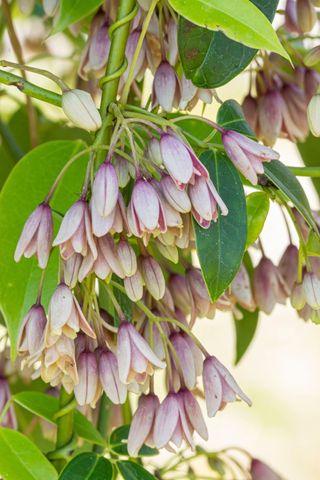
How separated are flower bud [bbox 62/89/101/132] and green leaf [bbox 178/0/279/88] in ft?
0.25

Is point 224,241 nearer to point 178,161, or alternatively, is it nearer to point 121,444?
point 178,161

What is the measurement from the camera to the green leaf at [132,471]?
2.52 feet

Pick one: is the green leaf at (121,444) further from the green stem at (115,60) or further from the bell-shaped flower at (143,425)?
the green stem at (115,60)

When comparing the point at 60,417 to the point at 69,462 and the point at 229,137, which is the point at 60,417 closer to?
the point at 69,462

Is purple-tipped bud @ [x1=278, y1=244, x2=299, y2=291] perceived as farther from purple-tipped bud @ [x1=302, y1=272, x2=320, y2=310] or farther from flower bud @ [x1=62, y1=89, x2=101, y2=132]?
flower bud @ [x1=62, y1=89, x2=101, y2=132]

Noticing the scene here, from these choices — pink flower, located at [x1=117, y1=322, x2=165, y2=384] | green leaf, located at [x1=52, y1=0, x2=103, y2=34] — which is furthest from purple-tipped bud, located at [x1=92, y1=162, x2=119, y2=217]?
green leaf, located at [x1=52, y1=0, x2=103, y2=34]

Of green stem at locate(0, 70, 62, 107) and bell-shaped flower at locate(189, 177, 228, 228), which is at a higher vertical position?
green stem at locate(0, 70, 62, 107)

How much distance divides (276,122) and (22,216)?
0.90 ft

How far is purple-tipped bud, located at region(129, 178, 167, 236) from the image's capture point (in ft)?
2.06

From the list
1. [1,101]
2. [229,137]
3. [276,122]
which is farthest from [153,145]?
[1,101]

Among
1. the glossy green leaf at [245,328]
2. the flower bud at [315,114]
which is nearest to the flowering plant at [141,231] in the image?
the flower bud at [315,114]

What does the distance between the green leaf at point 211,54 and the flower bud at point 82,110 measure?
0.08m

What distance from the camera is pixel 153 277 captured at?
0.71 meters

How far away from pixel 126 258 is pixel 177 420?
13 centimetres
